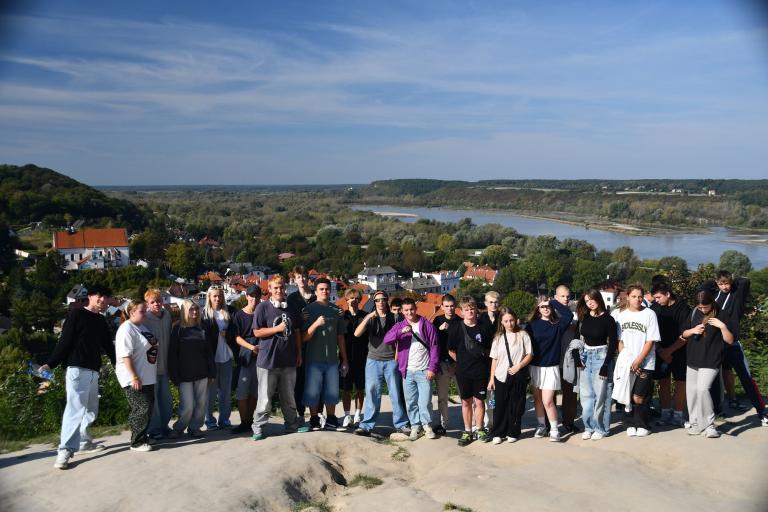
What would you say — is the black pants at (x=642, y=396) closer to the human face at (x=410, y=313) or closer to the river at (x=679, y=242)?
the human face at (x=410, y=313)

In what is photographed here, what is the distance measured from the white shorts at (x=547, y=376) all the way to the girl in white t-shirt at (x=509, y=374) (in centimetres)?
11

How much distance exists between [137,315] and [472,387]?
10.8 feet

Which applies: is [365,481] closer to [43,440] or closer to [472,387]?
[472,387]

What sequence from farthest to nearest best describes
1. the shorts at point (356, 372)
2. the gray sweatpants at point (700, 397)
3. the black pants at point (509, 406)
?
the shorts at point (356, 372) → the black pants at point (509, 406) → the gray sweatpants at point (700, 397)

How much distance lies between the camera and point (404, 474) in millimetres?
5426

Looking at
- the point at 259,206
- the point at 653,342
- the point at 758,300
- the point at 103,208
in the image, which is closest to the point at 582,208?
the point at 259,206

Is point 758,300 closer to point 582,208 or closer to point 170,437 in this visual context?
point 170,437

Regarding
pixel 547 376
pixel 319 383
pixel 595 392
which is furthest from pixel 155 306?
pixel 595 392

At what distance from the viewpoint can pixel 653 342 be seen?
591 cm

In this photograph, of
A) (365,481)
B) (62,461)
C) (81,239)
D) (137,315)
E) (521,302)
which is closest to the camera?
(62,461)

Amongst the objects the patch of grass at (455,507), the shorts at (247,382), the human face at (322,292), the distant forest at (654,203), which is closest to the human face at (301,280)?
the human face at (322,292)

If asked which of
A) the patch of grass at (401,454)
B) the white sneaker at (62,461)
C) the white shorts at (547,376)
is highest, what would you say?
the white shorts at (547,376)

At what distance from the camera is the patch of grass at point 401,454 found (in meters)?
5.76

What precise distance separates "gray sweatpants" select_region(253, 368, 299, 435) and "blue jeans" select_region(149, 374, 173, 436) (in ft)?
2.82
